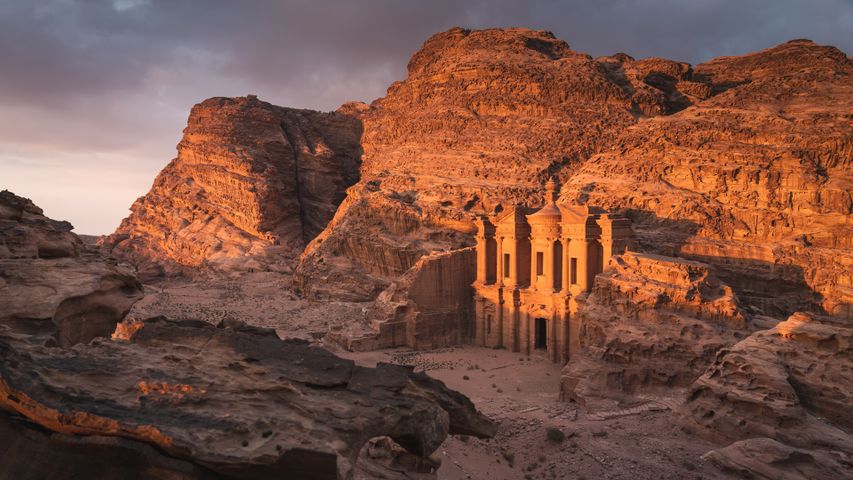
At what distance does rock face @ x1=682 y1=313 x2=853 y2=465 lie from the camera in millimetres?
13055

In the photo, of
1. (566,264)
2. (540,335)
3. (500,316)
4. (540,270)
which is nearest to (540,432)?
(566,264)

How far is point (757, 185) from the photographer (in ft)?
98.1

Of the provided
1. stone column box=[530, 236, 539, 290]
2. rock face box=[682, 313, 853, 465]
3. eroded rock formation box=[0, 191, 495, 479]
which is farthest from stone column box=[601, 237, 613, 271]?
eroded rock formation box=[0, 191, 495, 479]

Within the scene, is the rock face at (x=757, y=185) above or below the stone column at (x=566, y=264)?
above

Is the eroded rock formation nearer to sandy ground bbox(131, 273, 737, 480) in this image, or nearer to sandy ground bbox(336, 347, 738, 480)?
sandy ground bbox(336, 347, 738, 480)

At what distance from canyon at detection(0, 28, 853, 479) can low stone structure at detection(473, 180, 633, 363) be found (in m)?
0.54

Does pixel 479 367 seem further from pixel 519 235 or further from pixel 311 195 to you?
pixel 311 195

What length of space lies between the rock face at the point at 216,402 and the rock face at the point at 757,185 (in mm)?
21524

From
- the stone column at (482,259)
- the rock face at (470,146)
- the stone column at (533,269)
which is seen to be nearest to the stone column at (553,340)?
the stone column at (533,269)

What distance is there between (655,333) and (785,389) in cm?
612

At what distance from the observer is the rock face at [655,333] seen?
1870 cm

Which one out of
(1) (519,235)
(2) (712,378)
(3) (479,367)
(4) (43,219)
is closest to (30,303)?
(4) (43,219)

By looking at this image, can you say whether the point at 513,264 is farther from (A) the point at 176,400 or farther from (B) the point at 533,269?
(A) the point at 176,400

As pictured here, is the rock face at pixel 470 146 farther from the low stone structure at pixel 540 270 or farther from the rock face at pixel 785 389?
the rock face at pixel 785 389
